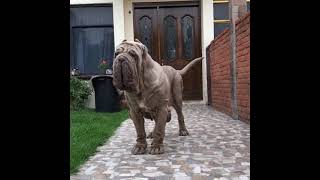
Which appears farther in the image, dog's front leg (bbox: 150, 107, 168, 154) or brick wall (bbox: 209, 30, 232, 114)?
brick wall (bbox: 209, 30, 232, 114)

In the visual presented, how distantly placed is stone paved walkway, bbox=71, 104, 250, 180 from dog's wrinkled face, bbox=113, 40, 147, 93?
0.83 meters

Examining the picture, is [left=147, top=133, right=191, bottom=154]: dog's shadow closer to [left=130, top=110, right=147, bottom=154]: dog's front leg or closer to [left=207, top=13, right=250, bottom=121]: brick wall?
[left=130, top=110, right=147, bottom=154]: dog's front leg

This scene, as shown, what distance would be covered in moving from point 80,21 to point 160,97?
802 cm

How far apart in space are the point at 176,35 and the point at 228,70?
3810 mm

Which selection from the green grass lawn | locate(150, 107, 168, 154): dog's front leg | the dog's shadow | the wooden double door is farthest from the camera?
the wooden double door

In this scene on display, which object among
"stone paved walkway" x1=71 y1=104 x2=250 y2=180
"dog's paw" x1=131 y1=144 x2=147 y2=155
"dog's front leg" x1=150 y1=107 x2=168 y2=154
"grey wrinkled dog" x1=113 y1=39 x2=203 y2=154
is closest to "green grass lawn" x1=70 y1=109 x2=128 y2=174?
"stone paved walkway" x1=71 y1=104 x2=250 y2=180

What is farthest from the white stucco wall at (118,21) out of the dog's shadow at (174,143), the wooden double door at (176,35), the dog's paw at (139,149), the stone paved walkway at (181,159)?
the dog's paw at (139,149)

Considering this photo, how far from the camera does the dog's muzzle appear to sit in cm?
373

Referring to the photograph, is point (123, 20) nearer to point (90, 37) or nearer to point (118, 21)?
point (118, 21)

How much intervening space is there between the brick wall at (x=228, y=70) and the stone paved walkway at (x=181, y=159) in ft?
3.58
